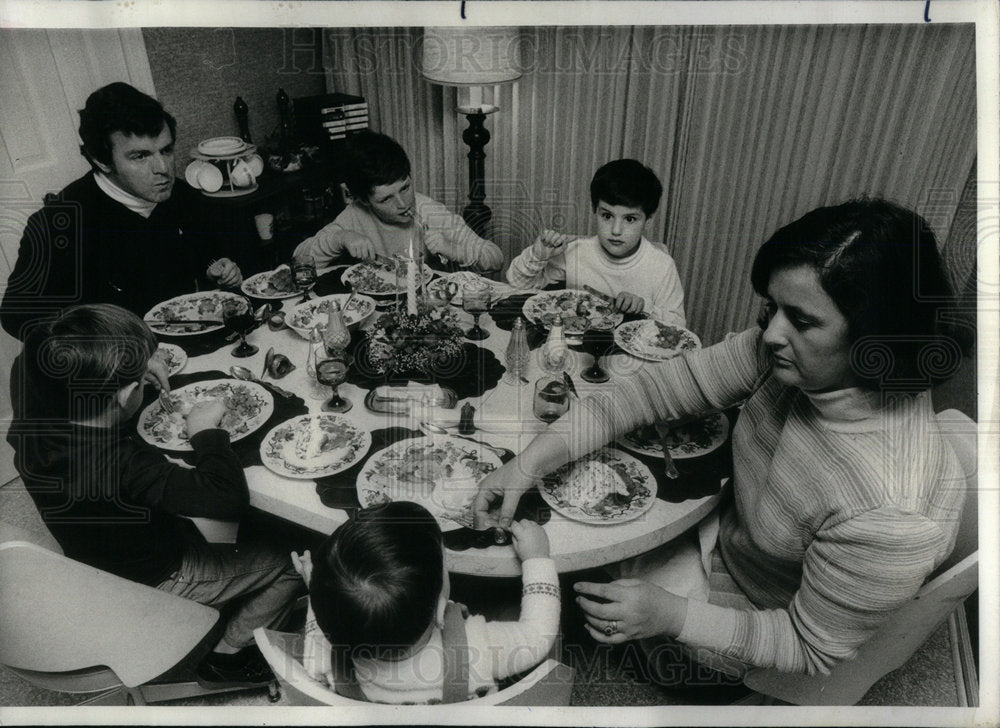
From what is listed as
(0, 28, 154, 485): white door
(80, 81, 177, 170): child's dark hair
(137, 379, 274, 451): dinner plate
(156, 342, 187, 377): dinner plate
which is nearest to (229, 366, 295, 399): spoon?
(137, 379, 274, 451): dinner plate

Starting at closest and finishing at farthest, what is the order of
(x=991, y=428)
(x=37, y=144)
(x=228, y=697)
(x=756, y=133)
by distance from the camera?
(x=991, y=428), (x=228, y=697), (x=37, y=144), (x=756, y=133)

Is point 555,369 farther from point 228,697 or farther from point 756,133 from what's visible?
point 756,133

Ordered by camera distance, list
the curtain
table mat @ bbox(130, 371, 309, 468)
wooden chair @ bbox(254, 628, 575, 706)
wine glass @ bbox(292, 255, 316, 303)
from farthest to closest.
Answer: the curtain → wine glass @ bbox(292, 255, 316, 303) → table mat @ bbox(130, 371, 309, 468) → wooden chair @ bbox(254, 628, 575, 706)

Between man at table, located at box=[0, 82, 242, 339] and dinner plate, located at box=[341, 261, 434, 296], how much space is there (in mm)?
286

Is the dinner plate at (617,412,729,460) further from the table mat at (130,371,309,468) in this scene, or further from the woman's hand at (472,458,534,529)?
the table mat at (130,371,309,468)

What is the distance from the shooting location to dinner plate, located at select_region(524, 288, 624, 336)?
4.10 feet

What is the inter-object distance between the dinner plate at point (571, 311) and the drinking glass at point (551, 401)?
27 centimetres

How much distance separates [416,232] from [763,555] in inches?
50.6

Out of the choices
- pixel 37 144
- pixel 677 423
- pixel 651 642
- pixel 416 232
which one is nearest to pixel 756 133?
pixel 416 232

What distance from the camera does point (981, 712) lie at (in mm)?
834

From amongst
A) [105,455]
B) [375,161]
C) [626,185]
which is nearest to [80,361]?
[105,455]

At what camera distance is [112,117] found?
1.22 metres

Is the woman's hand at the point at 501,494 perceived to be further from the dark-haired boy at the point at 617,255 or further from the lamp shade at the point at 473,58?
the lamp shade at the point at 473,58

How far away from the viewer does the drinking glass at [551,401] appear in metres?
0.96
